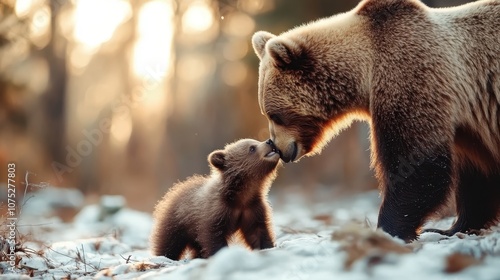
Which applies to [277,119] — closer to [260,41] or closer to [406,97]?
[260,41]

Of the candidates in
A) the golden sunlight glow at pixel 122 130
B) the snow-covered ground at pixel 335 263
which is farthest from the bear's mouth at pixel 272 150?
the golden sunlight glow at pixel 122 130

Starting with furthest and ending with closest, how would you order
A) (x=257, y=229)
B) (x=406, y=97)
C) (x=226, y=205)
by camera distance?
(x=257, y=229) → (x=226, y=205) → (x=406, y=97)

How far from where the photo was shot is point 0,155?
719 inches

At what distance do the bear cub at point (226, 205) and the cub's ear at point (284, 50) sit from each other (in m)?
0.97

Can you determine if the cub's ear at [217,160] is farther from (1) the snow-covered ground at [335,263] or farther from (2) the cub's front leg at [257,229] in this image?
(1) the snow-covered ground at [335,263]

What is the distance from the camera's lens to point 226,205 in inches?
244

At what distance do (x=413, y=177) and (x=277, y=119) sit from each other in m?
1.65

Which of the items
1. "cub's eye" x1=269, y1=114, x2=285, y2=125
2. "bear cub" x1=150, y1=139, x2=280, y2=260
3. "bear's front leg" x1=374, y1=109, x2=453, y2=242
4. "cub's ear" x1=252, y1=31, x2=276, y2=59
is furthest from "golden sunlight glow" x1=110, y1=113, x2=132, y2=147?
"bear's front leg" x1=374, y1=109, x2=453, y2=242

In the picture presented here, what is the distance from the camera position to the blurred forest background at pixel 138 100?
1977cm

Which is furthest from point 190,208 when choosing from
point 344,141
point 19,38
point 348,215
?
point 344,141

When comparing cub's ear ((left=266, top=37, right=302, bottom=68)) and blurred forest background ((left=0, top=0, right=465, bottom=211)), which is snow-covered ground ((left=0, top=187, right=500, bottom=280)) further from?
blurred forest background ((left=0, top=0, right=465, bottom=211))

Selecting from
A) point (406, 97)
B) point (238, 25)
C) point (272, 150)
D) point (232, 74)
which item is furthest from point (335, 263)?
point (232, 74)

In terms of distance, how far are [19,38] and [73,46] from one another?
39.9 ft

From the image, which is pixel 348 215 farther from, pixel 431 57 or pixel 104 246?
pixel 431 57
